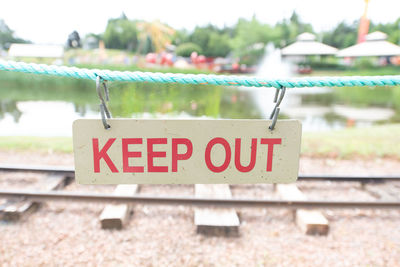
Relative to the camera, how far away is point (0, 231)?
303 cm

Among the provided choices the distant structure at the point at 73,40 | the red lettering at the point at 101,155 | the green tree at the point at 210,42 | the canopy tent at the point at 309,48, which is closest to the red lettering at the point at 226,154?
the red lettering at the point at 101,155

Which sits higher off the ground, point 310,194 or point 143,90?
point 143,90

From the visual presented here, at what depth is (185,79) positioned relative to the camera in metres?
1.08

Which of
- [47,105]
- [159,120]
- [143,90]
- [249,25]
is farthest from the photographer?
[47,105]

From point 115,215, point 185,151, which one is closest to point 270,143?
point 185,151

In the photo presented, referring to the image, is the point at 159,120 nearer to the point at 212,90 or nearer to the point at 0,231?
the point at 0,231

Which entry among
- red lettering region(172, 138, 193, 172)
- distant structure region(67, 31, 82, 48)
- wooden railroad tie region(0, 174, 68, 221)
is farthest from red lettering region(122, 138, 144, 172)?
distant structure region(67, 31, 82, 48)

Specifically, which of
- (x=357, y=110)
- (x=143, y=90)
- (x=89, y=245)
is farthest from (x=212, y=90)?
(x=357, y=110)

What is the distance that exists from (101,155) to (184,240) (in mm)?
2068

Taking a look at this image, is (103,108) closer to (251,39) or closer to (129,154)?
(129,154)

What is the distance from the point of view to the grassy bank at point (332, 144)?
540cm

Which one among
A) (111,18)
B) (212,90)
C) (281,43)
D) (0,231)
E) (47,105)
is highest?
(111,18)

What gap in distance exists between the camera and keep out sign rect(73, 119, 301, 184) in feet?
3.51

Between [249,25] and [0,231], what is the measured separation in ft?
16.3
